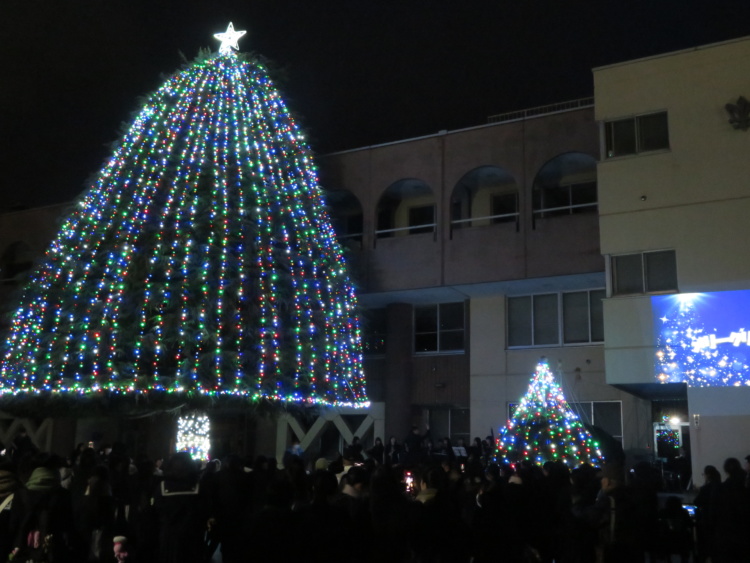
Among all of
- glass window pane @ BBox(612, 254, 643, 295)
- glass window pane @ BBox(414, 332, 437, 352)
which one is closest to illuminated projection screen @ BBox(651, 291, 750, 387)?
glass window pane @ BBox(612, 254, 643, 295)

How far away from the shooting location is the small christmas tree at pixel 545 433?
697 inches

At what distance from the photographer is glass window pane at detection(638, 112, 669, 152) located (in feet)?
65.5

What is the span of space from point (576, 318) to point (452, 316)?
13.7 ft

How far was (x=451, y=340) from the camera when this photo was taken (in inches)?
1006

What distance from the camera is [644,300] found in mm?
19219

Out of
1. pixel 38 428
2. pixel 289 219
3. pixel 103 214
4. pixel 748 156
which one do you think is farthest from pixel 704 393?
pixel 38 428

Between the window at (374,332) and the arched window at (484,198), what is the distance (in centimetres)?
403

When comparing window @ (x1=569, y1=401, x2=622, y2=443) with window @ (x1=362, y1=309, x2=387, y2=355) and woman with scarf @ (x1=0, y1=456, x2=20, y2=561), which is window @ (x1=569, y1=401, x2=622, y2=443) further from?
woman with scarf @ (x1=0, y1=456, x2=20, y2=561)

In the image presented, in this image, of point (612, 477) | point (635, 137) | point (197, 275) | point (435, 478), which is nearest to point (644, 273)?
point (635, 137)

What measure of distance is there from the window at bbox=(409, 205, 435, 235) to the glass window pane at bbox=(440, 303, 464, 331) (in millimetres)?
2691

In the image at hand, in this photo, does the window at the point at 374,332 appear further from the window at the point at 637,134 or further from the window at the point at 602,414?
the window at the point at 637,134

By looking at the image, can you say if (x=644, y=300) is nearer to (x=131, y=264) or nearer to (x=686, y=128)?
(x=686, y=128)

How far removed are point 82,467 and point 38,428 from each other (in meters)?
22.1

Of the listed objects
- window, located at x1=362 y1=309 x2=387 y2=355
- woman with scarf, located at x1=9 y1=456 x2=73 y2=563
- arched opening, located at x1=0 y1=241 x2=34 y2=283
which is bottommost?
woman with scarf, located at x1=9 y1=456 x2=73 y2=563
